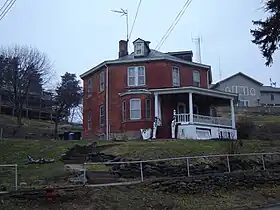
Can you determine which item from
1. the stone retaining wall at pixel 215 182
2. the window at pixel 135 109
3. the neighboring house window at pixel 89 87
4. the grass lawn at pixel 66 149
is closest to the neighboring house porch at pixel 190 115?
the window at pixel 135 109

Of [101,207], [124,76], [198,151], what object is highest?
[124,76]

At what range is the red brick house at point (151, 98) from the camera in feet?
109

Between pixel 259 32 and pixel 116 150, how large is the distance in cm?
979

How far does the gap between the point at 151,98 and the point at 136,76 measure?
9.20ft

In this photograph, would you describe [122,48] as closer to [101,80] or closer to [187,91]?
[101,80]

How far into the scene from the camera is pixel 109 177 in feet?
57.6

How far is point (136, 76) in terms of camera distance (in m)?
36.2

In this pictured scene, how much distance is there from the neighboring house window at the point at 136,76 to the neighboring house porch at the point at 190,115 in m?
2.56

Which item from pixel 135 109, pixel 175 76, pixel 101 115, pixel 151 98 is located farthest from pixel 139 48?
pixel 101 115

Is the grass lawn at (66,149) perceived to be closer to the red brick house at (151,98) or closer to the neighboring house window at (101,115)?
the red brick house at (151,98)

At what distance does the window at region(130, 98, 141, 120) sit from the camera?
1350 inches

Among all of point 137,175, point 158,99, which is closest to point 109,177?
point 137,175

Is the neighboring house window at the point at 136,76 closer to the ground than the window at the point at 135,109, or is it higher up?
higher up

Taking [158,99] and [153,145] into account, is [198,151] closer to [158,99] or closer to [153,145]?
[153,145]
